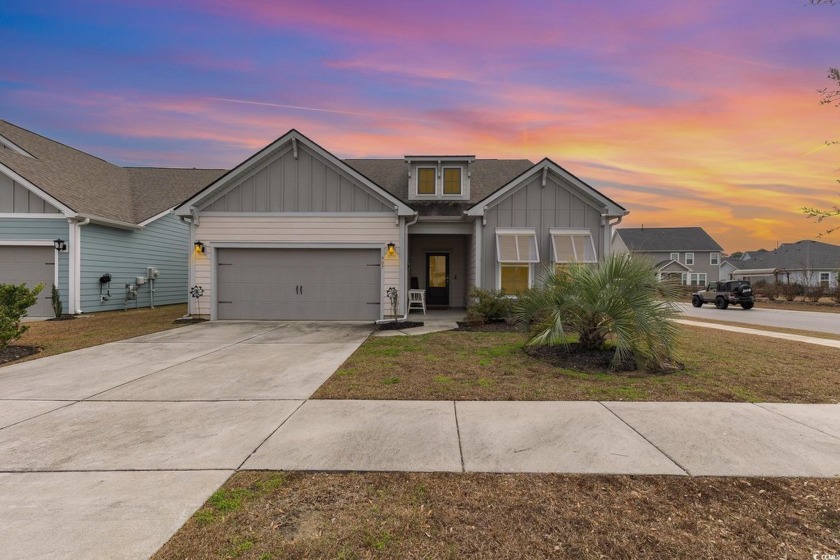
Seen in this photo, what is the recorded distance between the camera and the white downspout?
1280cm

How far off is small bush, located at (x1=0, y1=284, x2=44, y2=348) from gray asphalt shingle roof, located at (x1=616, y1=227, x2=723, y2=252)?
160 ft

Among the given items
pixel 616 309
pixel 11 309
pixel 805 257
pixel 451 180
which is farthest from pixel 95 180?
pixel 805 257

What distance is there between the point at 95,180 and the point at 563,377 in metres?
19.9

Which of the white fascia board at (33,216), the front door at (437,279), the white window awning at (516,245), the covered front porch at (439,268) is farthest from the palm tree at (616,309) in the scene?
the white fascia board at (33,216)

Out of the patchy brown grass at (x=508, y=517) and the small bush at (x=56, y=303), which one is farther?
the small bush at (x=56, y=303)

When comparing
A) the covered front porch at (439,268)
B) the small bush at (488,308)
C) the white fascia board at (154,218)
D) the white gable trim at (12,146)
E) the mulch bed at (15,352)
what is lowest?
the mulch bed at (15,352)

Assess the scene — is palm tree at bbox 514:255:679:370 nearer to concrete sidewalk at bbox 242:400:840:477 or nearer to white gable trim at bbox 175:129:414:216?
concrete sidewalk at bbox 242:400:840:477

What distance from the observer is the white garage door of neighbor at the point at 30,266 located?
12891mm

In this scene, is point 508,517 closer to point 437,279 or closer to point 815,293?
point 437,279

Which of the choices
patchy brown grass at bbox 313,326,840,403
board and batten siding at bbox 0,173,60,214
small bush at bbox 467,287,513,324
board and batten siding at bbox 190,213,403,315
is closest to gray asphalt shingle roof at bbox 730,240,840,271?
small bush at bbox 467,287,513,324

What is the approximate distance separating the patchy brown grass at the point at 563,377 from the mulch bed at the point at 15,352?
6337 mm

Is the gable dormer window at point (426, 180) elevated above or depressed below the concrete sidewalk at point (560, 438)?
above

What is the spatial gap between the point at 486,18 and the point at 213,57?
894cm

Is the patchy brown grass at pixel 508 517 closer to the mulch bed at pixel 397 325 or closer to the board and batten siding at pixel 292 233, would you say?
the mulch bed at pixel 397 325
